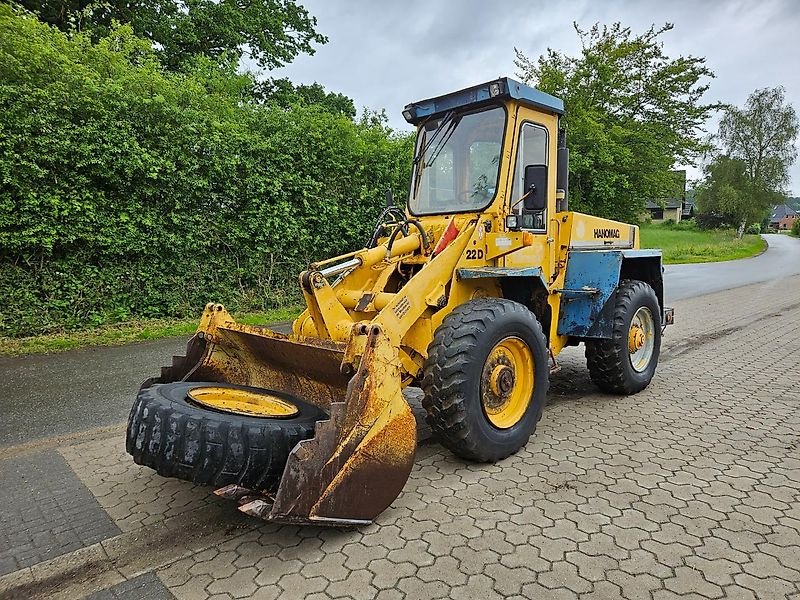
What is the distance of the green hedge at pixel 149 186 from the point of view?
24.4 feet

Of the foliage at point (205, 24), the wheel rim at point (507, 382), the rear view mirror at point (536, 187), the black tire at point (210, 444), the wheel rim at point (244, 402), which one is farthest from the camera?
the foliage at point (205, 24)

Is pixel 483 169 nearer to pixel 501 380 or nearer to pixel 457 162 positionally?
pixel 457 162

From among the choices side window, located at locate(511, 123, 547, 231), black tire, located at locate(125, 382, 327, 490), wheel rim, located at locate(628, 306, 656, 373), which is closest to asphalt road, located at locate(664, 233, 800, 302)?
wheel rim, located at locate(628, 306, 656, 373)

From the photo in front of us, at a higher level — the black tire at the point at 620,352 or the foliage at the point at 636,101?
the foliage at the point at 636,101

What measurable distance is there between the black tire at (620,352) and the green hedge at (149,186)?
6.11 meters

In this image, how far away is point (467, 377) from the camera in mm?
3553

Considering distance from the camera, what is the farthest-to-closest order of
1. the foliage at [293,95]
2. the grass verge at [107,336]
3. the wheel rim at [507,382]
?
the foliage at [293,95] < the grass verge at [107,336] < the wheel rim at [507,382]

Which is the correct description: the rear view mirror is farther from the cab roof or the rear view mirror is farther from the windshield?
the cab roof

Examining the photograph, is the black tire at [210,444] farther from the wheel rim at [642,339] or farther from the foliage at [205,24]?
the foliage at [205,24]

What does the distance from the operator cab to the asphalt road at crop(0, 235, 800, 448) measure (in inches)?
139

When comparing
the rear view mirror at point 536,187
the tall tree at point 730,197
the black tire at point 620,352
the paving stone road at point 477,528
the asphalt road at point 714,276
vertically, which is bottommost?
the paving stone road at point 477,528

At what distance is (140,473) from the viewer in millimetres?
3904

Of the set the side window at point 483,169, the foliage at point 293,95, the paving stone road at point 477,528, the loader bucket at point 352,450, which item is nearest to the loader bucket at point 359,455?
the loader bucket at point 352,450

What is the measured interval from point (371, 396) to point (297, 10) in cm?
1741
